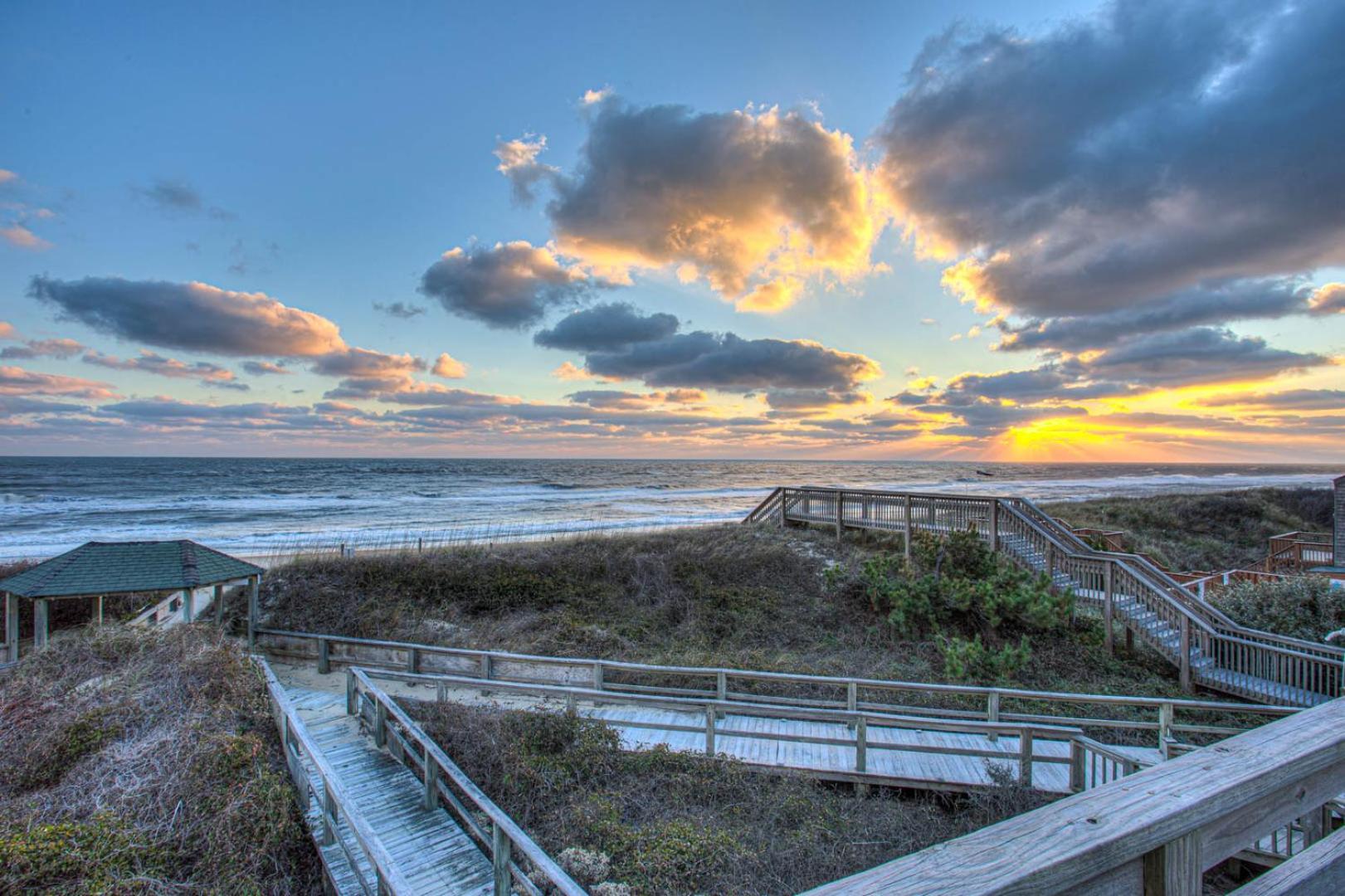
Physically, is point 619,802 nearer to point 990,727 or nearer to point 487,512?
point 990,727

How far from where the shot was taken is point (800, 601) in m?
15.8

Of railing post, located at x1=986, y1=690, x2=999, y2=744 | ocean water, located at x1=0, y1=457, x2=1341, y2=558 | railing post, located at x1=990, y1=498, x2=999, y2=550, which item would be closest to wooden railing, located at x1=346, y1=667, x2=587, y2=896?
railing post, located at x1=986, y1=690, x2=999, y2=744

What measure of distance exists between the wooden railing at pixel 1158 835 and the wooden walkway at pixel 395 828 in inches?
245

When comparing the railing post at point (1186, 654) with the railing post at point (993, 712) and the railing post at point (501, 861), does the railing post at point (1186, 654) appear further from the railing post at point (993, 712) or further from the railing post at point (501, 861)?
the railing post at point (501, 861)

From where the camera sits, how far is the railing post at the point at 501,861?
518cm

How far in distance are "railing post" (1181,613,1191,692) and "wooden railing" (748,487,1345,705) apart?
16 mm

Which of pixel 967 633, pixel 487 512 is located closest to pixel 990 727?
pixel 967 633

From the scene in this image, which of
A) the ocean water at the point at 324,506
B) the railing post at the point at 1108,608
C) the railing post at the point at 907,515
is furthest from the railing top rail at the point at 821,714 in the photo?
the ocean water at the point at 324,506

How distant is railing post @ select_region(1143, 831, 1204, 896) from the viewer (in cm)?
128

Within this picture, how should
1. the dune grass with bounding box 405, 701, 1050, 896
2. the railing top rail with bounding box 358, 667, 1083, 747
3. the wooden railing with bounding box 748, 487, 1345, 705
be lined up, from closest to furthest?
the dune grass with bounding box 405, 701, 1050, 896, the railing top rail with bounding box 358, 667, 1083, 747, the wooden railing with bounding box 748, 487, 1345, 705

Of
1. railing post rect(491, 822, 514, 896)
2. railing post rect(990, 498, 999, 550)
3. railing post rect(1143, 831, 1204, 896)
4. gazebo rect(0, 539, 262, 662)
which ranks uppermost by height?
railing post rect(1143, 831, 1204, 896)

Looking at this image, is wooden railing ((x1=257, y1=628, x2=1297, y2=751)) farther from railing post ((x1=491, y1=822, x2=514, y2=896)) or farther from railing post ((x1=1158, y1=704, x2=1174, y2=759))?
railing post ((x1=491, y1=822, x2=514, y2=896))

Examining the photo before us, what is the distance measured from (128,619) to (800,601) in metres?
15.9

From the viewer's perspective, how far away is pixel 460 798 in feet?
25.7
